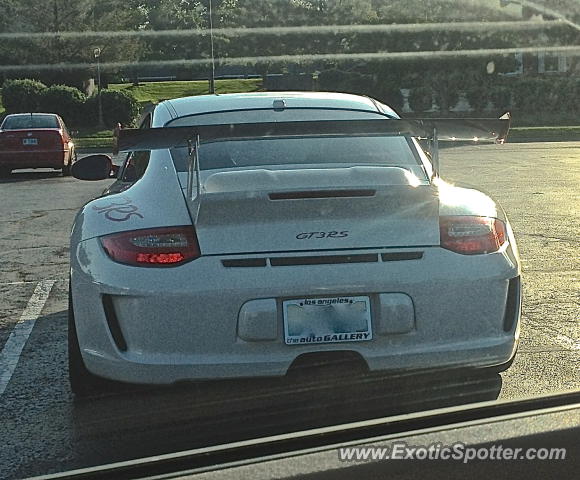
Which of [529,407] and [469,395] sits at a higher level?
[529,407]

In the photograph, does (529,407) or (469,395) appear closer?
(529,407)

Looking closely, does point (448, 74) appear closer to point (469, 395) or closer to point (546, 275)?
point (546, 275)

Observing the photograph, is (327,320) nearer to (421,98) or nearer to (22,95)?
(421,98)

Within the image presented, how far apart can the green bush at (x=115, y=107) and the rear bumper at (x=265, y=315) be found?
34.6m

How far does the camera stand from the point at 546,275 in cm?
761

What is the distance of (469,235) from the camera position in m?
4.14

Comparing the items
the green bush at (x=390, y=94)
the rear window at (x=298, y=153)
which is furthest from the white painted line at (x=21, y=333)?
the green bush at (x=390, y=94)

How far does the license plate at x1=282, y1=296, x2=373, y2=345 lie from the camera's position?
3916 mm

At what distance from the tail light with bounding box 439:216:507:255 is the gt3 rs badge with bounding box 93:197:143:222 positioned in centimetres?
124

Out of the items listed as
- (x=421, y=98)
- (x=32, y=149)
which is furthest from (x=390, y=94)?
(x=32, y=149)

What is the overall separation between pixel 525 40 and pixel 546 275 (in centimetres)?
3894

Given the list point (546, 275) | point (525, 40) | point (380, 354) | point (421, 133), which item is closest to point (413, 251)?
point (380, 354)

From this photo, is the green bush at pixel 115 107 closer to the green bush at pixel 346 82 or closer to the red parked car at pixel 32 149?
the green bush at pixel 346 82

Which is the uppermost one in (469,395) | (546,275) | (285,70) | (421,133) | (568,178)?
(421,133)
